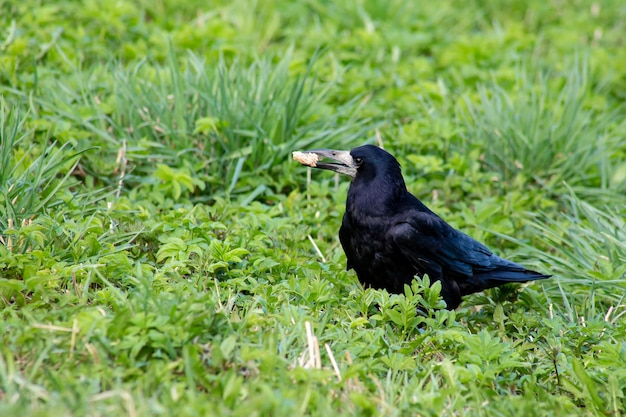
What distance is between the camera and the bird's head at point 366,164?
405 cm

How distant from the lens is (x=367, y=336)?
335 cm

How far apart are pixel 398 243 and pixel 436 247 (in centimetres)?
23

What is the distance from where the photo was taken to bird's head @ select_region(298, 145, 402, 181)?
13.3ft

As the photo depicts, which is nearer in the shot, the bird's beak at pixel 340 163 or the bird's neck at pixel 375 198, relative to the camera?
the bird's neck at pixel 375 198

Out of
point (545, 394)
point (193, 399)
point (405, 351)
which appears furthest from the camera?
point (405, 351)

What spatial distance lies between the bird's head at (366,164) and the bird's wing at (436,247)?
0.25 meters

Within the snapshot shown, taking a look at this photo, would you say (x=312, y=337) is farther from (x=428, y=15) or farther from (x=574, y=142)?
(x=428, y=15)

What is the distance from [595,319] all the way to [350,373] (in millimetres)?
1436

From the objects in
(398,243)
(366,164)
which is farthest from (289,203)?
(398,243)

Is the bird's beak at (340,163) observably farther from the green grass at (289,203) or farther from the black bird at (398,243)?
the green grass at (289,203)

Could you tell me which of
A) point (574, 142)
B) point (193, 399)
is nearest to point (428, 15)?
point (574, 142)

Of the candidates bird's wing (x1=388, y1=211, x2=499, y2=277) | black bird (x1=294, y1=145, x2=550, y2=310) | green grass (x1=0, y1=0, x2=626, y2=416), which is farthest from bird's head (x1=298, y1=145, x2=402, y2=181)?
green grass (x1=0, y1=0, x2=626, y2=416)

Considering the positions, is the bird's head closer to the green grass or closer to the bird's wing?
the bird's wing

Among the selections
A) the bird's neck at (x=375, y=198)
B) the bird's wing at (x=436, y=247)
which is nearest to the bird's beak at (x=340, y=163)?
the bird's neck at (x=375, y=198)
